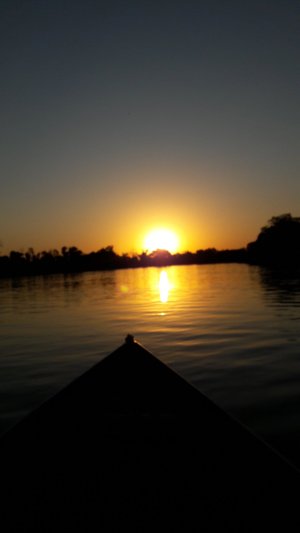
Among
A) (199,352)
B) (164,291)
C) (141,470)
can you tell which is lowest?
(164,291)

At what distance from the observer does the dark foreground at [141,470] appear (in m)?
3.66

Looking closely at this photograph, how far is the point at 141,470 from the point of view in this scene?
Answer: 173 inches

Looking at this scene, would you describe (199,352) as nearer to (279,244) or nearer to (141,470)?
(141,470)

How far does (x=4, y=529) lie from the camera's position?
357 cm

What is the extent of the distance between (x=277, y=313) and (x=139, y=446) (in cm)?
2054

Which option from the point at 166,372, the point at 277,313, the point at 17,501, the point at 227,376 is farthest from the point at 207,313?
the point at 17,501

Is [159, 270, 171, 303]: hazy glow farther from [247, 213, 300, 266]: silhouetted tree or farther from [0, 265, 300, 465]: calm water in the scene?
[247, 213, 300, 266]: silhouetted tree

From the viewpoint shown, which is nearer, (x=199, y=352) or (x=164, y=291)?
(x=199, y=352)

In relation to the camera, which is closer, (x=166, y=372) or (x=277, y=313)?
(x=166, y=372)

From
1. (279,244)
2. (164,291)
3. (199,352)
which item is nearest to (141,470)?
(199,352)

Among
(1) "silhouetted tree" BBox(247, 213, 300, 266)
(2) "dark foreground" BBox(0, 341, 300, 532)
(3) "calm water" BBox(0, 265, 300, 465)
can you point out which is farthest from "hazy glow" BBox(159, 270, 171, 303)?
(1) "silhouetted tree" BBox(247, 213, 300, 266)

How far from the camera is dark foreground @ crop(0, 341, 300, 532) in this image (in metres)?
3.66

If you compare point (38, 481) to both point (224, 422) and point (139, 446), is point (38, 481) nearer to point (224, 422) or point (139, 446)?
point (139, 446)

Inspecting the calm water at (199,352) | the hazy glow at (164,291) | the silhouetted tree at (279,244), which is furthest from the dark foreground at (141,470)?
the silhouetted tree at (279,244)
